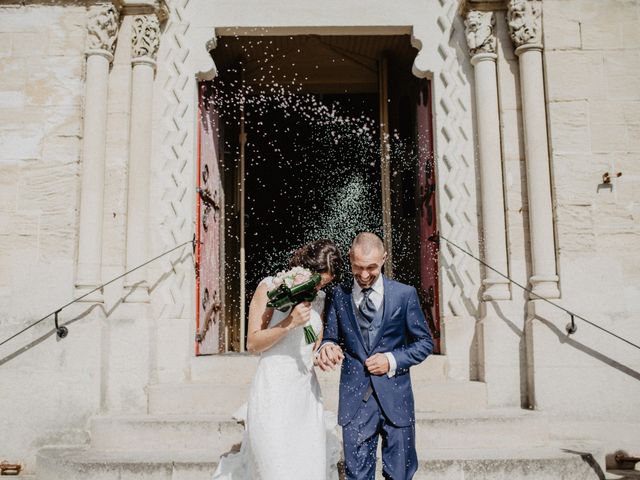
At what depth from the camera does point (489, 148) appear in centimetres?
575

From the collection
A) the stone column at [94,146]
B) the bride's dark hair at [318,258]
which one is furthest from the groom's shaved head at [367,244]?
the stone column at [94,146]

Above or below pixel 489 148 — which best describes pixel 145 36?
above

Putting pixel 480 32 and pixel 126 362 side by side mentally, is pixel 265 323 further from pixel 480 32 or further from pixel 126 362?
pixel 480 32

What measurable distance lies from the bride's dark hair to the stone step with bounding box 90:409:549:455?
6.44ft

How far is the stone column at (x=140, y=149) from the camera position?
5637 mm

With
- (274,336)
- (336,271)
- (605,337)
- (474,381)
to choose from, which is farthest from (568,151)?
(274,336)

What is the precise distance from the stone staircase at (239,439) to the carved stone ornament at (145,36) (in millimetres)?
3054

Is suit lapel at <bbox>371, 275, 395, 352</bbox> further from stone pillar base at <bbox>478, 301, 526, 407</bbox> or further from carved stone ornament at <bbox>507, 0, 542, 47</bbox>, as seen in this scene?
carved stone ornament at <bbox>507, 0, 542, 47</bbox>

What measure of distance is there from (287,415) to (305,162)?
9.29 meters

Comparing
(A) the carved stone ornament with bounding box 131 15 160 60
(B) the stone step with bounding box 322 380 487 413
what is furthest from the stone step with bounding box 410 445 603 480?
(A) the carved stone ornament with bounding box 131 15 160 60

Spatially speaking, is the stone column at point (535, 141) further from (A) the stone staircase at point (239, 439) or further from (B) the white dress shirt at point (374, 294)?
(B) the white dress shirt at point (374, 294)

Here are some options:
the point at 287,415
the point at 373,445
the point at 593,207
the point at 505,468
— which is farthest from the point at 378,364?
the point at 593,207

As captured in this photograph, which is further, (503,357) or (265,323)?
(503,357)

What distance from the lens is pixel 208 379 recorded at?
5.79m
